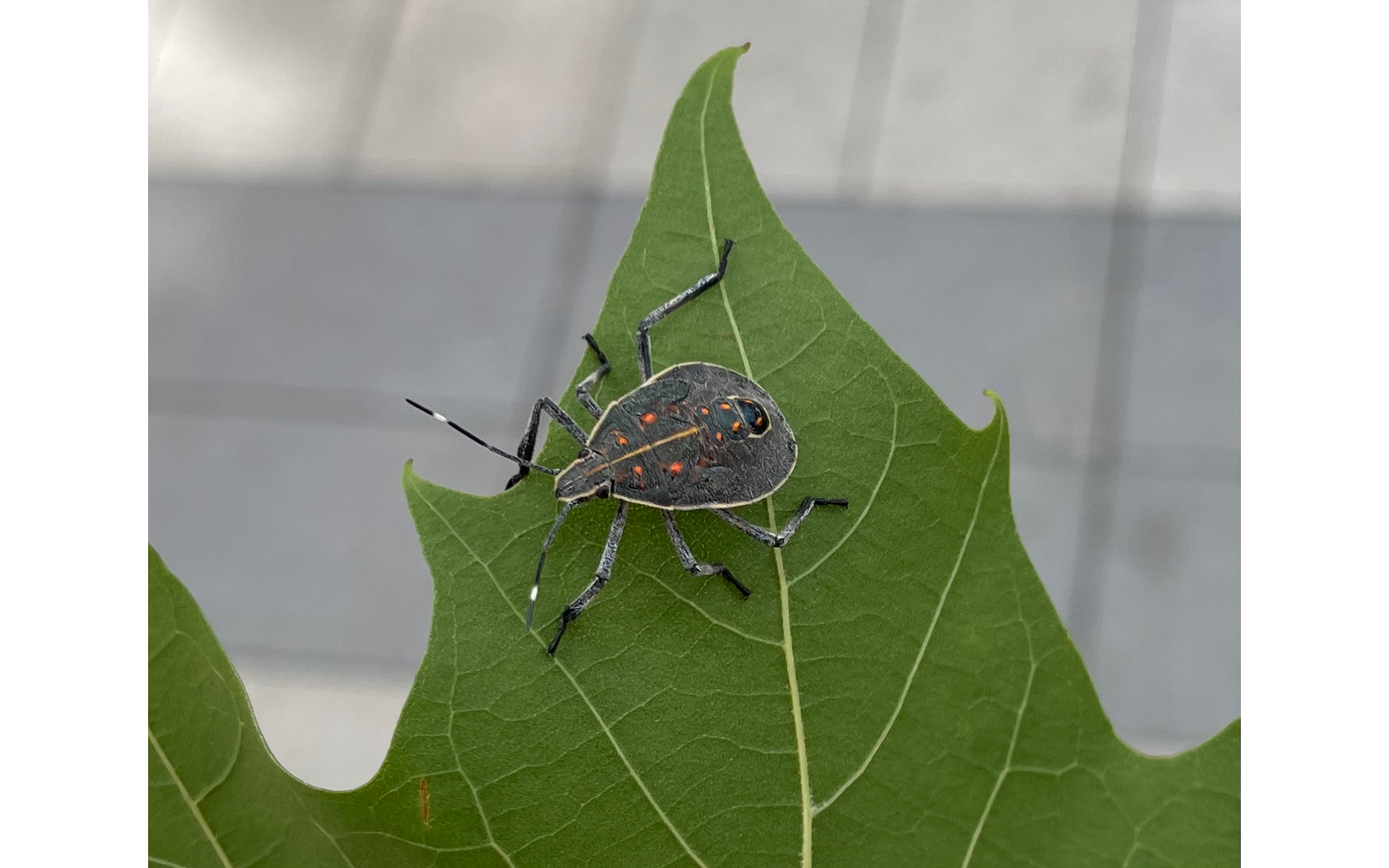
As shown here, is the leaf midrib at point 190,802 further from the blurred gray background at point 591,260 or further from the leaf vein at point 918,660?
the blurred gray background at point 591,260

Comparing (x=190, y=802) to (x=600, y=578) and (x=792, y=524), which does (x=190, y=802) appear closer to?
(x=600, y=578)

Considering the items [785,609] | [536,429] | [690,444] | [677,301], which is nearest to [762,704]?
[785,609]

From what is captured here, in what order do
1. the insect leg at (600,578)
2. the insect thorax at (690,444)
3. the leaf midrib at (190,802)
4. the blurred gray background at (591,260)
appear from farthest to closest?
the blurred gray background at (591,260)
the insect thorax at (690,444)
the insect leg at (600,578)
the leaf midrib at (190,802)

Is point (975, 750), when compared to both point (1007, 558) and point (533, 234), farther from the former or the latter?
point (533, 234)

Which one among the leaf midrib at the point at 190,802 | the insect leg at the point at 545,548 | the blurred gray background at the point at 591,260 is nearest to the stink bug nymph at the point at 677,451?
the insect leg at the point at 545,548

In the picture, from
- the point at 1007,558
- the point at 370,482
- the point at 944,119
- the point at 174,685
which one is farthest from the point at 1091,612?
the point at 174,685

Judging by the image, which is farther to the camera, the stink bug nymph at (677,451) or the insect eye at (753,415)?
the insect eye at (753,415)

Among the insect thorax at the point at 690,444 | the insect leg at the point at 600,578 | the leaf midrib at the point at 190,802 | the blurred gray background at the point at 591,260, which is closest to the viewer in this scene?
the leaf midrib at the point at 190,802
